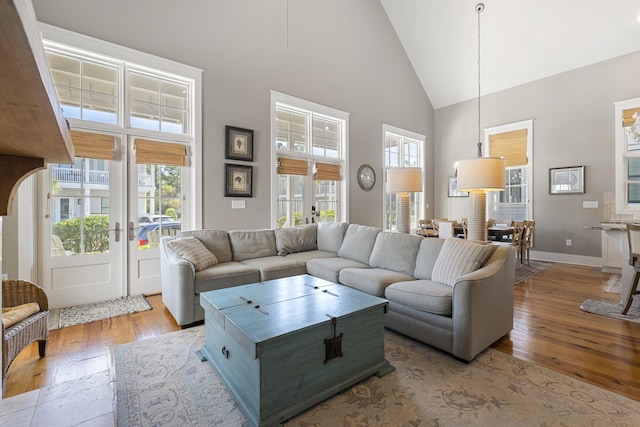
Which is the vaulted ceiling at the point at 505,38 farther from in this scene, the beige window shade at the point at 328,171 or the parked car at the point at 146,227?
the parked car at the point at 146,227

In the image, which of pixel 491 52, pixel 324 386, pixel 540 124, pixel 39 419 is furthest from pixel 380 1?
pixel 39 419

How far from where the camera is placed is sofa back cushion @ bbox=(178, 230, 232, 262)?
3605mm

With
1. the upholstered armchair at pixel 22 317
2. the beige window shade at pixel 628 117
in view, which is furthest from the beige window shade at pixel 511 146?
the upholstered armchair at pixel 22 317

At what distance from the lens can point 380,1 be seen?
6.36 metres

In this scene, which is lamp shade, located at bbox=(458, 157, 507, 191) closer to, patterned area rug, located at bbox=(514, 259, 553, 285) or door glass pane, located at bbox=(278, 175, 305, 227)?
patterned area rug, located at bbox=(514, 259, 553, 285)

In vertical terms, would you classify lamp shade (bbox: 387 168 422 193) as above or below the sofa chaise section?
above

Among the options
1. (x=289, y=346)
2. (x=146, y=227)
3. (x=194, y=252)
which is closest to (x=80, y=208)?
(x=146, y=227)

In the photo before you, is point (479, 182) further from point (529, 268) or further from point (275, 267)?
point (529, 268)

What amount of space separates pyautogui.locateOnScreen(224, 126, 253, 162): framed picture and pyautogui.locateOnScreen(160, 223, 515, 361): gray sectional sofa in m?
1.19

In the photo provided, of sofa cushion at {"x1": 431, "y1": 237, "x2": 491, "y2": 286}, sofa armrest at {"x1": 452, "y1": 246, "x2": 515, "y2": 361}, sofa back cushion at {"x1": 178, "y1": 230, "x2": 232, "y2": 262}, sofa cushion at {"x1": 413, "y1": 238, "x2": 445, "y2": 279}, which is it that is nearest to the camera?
sofa armrest at {"x1": 452, "y1": 246, "x2": 515, "y2": 361}

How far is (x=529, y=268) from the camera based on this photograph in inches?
211

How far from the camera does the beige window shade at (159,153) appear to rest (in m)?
3.75

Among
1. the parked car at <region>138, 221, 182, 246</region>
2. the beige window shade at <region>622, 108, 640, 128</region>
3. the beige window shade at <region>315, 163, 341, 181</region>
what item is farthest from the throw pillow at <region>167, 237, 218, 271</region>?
the beige window shade at <region>622, 108, 640, 128</region>

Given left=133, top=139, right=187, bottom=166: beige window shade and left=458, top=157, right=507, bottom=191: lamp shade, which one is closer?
left=458, top=157, right=507, bottom=191: lamp shade
